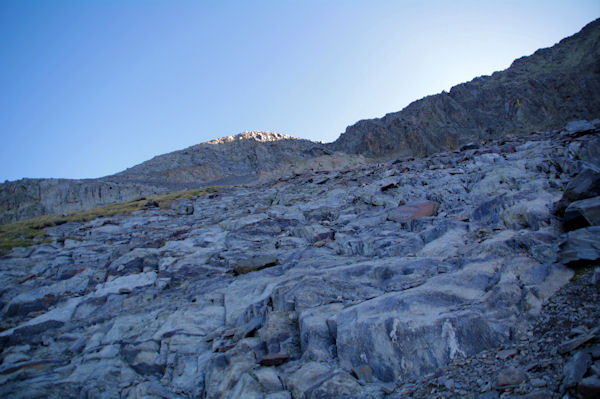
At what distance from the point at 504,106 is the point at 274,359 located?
63.8m

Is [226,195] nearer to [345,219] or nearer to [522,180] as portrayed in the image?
[345,219]

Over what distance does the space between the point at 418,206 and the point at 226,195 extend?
19.8 meters

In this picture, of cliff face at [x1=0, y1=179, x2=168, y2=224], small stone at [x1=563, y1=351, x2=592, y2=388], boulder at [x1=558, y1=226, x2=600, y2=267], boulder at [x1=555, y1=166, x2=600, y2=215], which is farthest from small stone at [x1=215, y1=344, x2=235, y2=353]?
cliff face at [x1=0, y1=179, x2=168, y2=224]

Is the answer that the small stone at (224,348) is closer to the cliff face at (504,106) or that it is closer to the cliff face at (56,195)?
the cliff face at (56,195)

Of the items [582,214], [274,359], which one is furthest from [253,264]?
[582,214]

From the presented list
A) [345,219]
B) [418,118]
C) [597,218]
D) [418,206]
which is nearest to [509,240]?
[597,218]

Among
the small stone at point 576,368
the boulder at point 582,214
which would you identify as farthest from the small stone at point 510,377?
the boulder at point 582,214

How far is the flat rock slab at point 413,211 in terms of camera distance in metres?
12.9

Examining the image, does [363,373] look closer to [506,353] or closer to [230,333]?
[506,353]

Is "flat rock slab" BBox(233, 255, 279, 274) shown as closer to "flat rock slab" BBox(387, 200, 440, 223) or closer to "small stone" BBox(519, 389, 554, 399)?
"flat rock slab" BBox(387, 200, 440, 223)

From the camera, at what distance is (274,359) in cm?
639

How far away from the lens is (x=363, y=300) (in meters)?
7.38

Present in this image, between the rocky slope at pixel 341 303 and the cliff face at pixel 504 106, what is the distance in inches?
1665

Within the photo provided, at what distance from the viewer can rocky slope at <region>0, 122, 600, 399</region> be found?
522 centimetres
